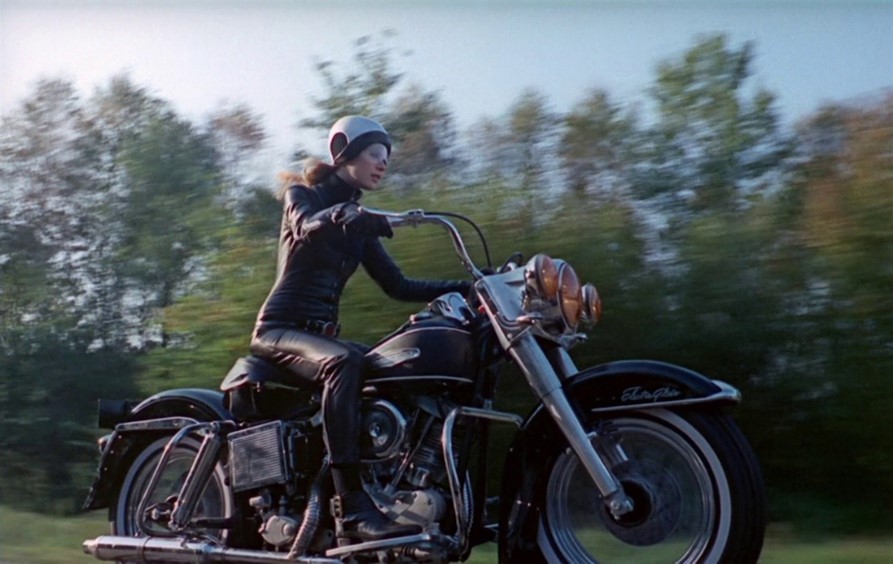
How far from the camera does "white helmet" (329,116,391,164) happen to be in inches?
216

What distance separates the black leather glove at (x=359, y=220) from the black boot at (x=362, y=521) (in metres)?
1.03

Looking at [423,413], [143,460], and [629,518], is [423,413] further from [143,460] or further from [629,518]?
[143,460]

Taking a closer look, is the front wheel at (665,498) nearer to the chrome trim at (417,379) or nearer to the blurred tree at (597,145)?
the chrome trim at (417,379)

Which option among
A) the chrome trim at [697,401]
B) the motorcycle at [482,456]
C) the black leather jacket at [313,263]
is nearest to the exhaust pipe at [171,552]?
the motorcycle at [482,456]

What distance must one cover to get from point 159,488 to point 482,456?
1.68 meters

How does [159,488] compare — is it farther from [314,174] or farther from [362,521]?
[314,174]

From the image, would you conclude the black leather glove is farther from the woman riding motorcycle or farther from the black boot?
the black boot

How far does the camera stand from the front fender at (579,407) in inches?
182

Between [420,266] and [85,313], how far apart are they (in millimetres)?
3358

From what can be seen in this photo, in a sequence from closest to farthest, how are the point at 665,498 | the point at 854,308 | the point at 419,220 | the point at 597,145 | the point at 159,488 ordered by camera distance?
the point at 665,498 < the point at 419,220 < the point at 159,488 < the point at 854,308 < the point at 597,145

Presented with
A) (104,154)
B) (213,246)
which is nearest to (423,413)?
(213,246)

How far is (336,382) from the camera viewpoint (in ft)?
16.7

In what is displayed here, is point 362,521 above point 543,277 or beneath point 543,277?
beneath

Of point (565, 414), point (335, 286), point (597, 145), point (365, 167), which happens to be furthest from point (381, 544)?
point (597, 145)
